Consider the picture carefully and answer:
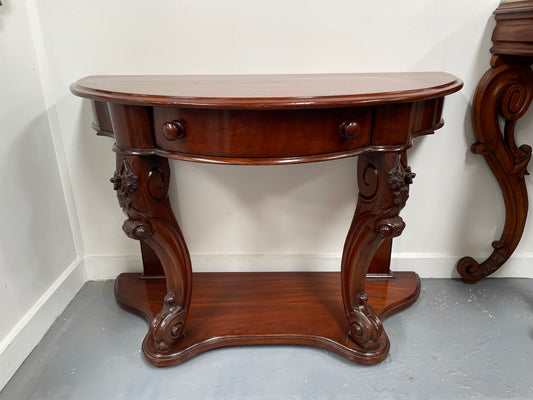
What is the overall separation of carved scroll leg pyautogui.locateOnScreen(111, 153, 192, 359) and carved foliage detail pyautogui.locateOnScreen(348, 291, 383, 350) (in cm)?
52

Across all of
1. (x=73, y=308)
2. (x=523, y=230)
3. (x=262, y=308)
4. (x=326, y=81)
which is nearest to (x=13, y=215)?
A: (x=73, y=308)

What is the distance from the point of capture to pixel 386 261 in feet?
5.01

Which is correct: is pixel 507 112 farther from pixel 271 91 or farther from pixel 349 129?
pixel 271 91

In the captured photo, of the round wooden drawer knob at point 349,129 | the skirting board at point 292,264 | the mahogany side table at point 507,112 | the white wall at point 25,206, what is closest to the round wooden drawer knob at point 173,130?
the round wooden drawer knob at point 349,129

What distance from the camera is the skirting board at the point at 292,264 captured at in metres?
1.57

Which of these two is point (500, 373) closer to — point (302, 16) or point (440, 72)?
point (440, 72)

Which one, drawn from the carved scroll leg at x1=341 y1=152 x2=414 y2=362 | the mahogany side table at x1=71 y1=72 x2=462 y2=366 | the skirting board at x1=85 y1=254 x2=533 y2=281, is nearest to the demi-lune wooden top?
the mahogany side table at x1=71 y1=72 x2=462 y2=366

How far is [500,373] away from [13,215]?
1580 millimetres

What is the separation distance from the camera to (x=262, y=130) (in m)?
0.84

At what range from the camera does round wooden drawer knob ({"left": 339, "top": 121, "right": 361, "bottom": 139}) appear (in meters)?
0.85

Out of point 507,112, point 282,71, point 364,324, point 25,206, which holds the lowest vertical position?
point 364,324

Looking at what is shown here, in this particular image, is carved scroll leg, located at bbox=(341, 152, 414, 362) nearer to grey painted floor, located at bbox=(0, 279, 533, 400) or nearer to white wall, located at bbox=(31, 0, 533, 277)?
grey painted floor, located at bbox=(0, 279, 533, 400)

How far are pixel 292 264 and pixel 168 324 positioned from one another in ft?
2.01

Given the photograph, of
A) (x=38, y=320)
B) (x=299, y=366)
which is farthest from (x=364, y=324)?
(x=38, y=320)
